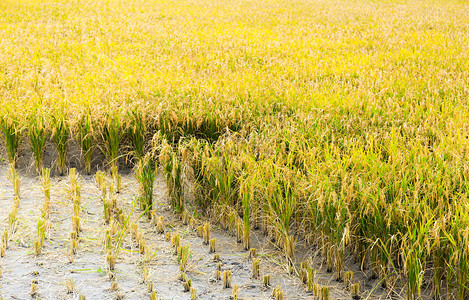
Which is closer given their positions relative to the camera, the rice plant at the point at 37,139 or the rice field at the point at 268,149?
the rice field at the point at 268,149

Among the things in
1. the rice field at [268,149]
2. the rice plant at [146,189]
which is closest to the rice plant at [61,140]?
the rice field at [268,149]

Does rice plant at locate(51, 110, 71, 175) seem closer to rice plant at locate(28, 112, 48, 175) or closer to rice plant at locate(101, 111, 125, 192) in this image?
rice plant at locate(28, 112, 48, 175)

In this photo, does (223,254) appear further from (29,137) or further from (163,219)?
(29,137)

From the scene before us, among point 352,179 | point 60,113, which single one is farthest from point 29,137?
point 352,179

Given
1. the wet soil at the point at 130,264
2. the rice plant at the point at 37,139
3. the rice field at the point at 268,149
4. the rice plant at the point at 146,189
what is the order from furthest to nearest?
the rice plant at the point at 37,139, the rice plant at the point at 146,189, the rice field at the point at 268,149, the wet soil at the point at 130,264

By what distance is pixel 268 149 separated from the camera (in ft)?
11.2

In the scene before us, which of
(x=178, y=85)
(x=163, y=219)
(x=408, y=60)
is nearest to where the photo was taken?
(x=163, y=219)

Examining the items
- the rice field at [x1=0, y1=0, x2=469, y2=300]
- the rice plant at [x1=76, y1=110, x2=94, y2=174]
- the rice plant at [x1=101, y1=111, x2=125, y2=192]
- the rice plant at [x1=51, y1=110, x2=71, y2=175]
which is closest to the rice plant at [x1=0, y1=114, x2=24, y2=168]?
the rice field at [x1=0, y1=0, x2=469, y2=300]

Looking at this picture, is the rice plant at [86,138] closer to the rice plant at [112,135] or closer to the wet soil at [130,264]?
the rice plant at [112,135]

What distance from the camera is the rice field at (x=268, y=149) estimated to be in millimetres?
2523

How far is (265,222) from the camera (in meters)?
2.98

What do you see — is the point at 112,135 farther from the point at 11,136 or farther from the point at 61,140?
the point at 11,136

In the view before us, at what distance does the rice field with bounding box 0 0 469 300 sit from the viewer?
8.28 feet

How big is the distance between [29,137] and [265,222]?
2095 millimetres
